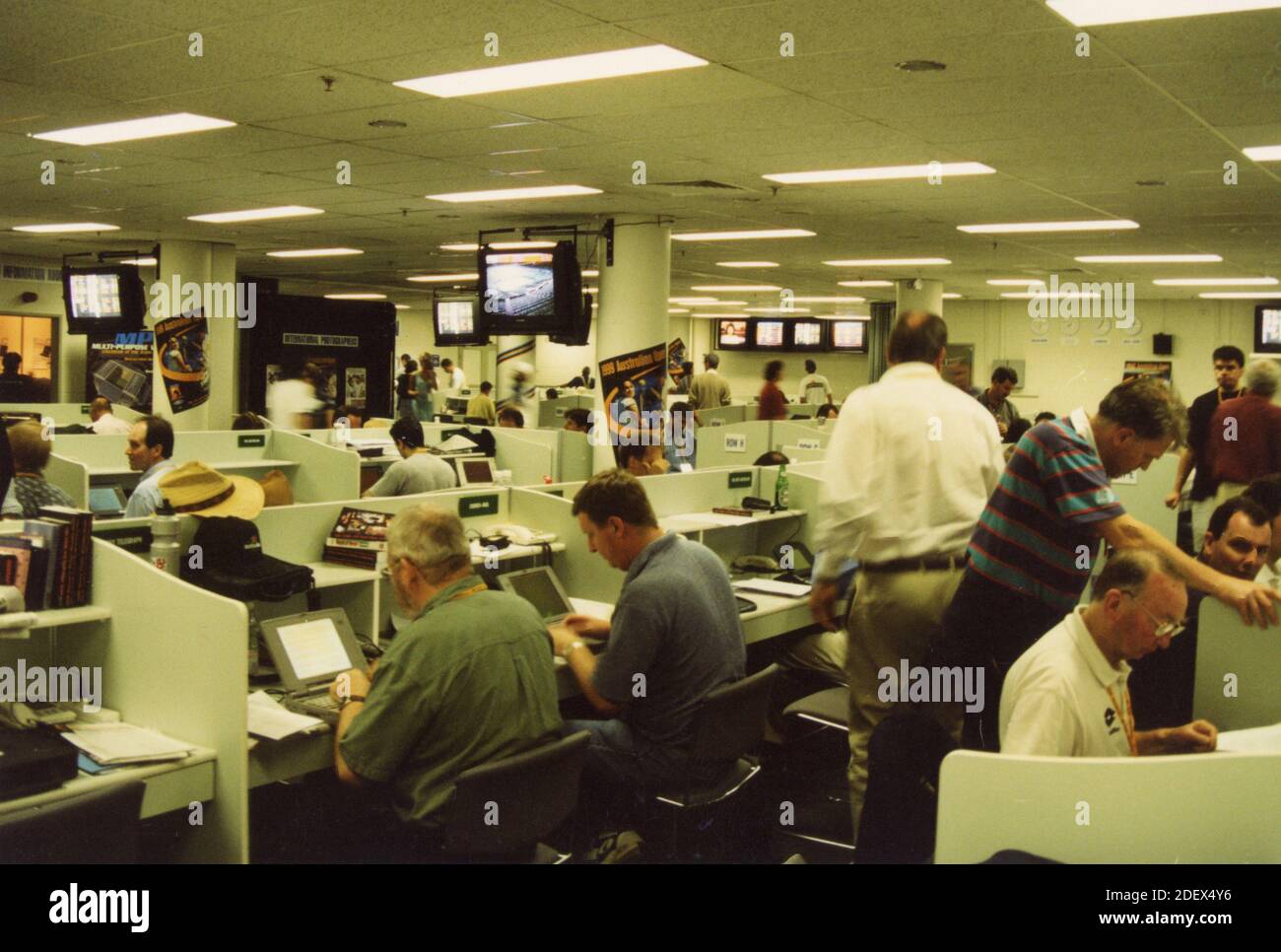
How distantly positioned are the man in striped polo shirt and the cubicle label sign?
2.60m

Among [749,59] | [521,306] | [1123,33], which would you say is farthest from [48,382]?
[1123,33]

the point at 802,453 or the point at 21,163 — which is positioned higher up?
the point at 21,163

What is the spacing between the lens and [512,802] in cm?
269

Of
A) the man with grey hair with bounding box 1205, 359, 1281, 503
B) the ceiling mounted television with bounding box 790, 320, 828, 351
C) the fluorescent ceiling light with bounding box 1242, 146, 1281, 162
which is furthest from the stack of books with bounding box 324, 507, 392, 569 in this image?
the ceiling mounted television with bounding box 790, 320, 828, 351

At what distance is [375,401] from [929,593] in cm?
1377

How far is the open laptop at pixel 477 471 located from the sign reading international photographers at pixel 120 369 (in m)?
6.44

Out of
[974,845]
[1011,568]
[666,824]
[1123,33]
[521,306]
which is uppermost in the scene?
[1123,33]

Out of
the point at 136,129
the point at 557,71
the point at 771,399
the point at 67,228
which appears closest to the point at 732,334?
the point at 771,399

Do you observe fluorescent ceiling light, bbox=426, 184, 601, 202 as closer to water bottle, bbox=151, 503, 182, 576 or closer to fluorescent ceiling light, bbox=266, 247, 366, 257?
water bottle, bbox=151, 503, 182, 576

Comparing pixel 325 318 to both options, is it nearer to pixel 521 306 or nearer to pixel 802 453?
pixel 521 306

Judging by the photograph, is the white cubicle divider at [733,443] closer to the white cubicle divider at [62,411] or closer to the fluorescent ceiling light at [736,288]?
the white cubicle divider at [62,411]

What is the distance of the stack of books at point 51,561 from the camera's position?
307 cm

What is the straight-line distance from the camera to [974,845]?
6.10 feet

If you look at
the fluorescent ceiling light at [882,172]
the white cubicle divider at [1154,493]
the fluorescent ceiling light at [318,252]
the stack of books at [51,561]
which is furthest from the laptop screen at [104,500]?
the white cubicle divider at [1154,493]
